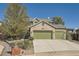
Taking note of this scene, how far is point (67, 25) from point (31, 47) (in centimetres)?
124

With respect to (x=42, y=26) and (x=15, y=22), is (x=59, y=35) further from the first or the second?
(x=15, y=22)

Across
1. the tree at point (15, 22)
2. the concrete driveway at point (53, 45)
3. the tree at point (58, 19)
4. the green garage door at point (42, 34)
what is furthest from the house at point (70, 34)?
the tree at point (15, 22)

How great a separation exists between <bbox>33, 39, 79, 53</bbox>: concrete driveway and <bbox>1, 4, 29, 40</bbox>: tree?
1.82 ft

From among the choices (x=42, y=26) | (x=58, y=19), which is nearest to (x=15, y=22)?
(x=42, y=26)

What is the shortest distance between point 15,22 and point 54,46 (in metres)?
1.36

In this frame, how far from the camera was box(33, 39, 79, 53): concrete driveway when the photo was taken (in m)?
9.38

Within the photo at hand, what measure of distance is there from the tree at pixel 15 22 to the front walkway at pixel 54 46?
57 cm

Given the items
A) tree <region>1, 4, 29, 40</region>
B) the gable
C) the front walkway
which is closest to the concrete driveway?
the front walkway

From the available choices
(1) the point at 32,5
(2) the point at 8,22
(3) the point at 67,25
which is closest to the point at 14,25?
(2) the point at 8,22

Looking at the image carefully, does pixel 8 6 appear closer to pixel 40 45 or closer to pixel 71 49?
pixel 40 45

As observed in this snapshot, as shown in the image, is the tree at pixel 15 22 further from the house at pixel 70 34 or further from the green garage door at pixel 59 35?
the house at pixel 70 34

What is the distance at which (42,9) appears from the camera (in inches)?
365

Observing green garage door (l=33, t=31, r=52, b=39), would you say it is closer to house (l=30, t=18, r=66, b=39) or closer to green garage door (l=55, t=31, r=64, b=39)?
house (l=30, t=18, r=66, b=39)

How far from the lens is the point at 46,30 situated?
977 cm
